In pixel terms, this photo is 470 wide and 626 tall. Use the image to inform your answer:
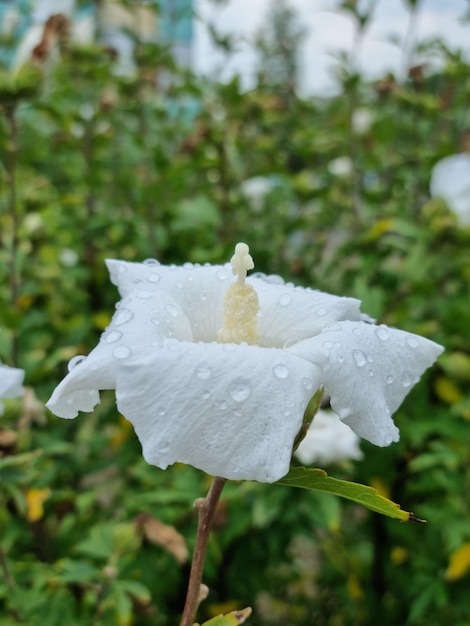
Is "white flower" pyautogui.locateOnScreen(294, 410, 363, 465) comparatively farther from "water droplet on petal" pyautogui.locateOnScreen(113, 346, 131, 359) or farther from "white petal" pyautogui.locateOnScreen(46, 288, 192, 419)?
"water droplet on petal" pyautogui.locateOnScreen(113, 346, 131, 359)

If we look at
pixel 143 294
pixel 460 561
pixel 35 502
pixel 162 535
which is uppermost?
pixel 143 294

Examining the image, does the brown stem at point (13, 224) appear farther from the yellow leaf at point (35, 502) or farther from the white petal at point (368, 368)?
the white petal at point (368, 368)

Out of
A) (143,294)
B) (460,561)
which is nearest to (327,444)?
(460,561)

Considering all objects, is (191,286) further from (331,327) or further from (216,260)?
(216,260)

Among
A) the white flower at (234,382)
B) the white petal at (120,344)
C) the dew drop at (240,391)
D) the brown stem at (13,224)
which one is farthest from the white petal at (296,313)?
the brown stem at (13,224)

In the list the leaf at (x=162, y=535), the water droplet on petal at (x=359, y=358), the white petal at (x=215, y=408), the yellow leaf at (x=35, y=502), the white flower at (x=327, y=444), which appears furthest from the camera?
the white flower at (x=327, y=444)

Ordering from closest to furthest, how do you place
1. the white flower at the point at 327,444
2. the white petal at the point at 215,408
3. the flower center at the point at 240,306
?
1. the white petal at the point at 215,408
2. the flower center at the point at 240,306
3. the white flower at the point at 327,444

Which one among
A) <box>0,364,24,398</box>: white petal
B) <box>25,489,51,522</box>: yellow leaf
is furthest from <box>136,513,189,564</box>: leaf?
<box>0,364,24,398</box>: white petal
